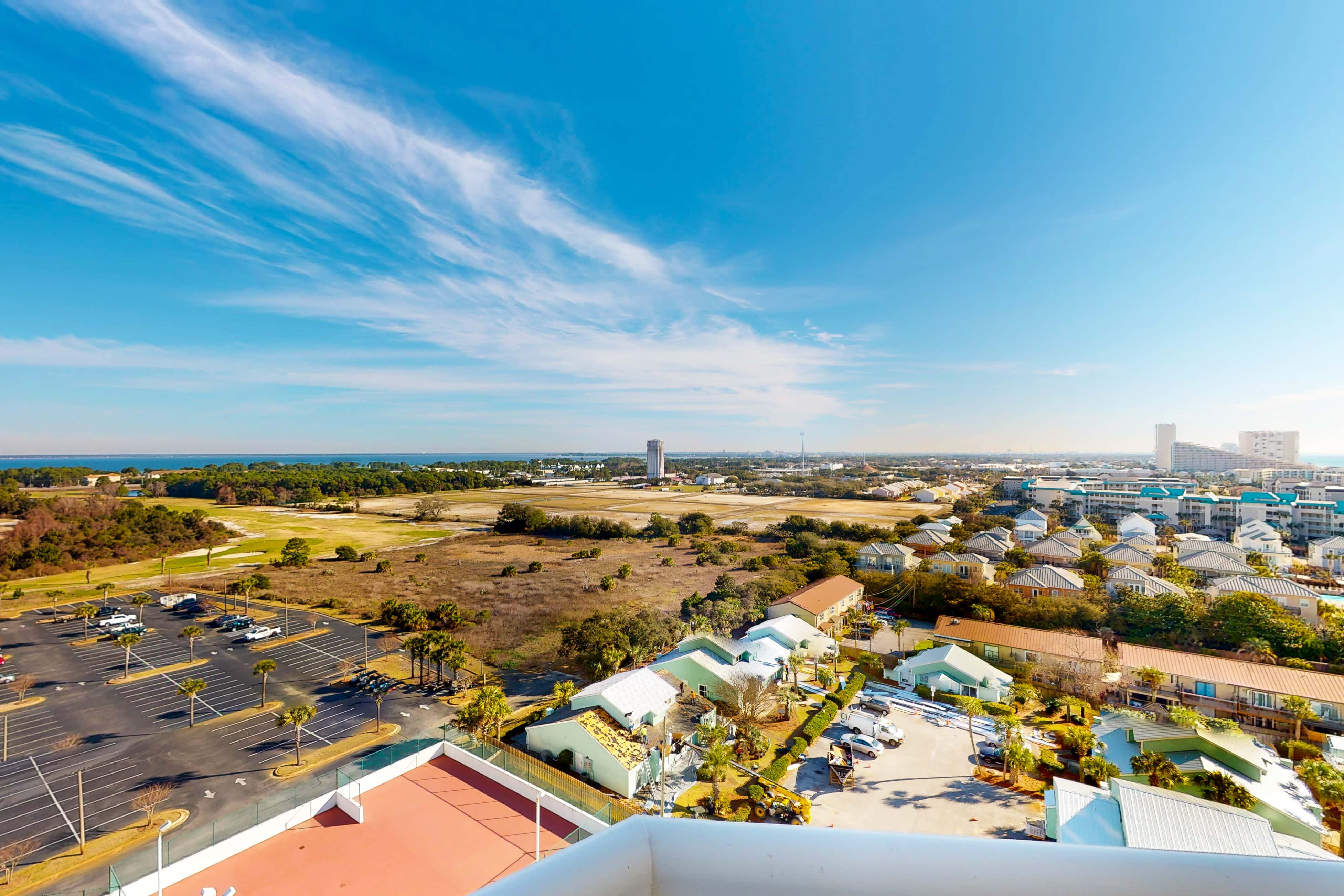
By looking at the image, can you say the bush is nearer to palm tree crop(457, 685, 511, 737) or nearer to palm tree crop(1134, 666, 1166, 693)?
palm tree crop(1134, 666, 1166, 693)

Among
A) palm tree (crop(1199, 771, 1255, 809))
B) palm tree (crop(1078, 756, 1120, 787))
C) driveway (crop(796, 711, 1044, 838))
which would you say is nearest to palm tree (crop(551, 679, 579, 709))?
driveway (crop(796, 711, 1044, 838))

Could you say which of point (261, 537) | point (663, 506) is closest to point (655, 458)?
point (663, 506)

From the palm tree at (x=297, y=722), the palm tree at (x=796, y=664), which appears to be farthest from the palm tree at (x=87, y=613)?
the palm tree at (x=796, y=664)

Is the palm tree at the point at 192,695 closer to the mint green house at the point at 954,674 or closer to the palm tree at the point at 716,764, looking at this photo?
the palm tree at the point at 716,764

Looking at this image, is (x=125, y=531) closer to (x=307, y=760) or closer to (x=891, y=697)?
(x=307, y=760)

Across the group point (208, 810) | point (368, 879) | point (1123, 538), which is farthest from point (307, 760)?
point (1123, 538)

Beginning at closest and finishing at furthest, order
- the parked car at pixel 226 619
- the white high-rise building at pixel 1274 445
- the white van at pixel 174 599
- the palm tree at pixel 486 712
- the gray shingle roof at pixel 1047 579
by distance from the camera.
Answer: the palm tree at pixel 486 712
the parked car at pixel 226 619
the gray shingle roof at pixel 1047 579
the white van at pixel 174 599
the white high-rise building at pixel 1274 445

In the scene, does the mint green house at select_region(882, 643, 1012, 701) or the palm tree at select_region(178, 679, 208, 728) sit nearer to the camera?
the palm tree at select_region(178, 679, 208, 728)
